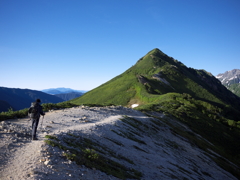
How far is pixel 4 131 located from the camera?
623 inches

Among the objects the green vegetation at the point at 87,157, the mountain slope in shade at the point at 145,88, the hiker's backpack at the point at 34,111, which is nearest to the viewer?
the green vegetation at the point at 87,157

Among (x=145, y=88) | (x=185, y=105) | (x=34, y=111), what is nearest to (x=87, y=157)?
(x=34, y=111)

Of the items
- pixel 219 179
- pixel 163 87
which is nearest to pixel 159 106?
pixel 219 179

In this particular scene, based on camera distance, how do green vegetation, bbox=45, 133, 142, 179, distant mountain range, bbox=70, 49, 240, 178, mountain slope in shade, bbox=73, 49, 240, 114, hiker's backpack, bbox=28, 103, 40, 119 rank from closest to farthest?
green vegetation, bbox=45, 133, 142, 179
hiker's backpack, bbox=28, 103, 40, 119
distant mountain range, bbox=70, 49, 240, 178
mountain slope in shade, bbox=73, 49, 240, 114

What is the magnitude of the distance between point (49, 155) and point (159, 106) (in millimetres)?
63392

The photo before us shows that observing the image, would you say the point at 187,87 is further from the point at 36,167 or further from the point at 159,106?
the point at 36,167

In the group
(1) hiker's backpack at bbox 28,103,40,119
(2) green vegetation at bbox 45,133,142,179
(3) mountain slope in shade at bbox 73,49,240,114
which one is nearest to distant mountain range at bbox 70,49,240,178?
(3) mountain slope in shade at bbox 73,49,240,114

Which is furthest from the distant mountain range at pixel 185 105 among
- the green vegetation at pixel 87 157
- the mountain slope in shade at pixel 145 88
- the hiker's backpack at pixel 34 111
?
the hiker's backpack at pixel 34 111

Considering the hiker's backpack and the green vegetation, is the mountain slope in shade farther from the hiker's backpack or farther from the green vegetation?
the hiker's backpack

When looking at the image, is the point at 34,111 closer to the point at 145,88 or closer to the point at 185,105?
the point at 185,105

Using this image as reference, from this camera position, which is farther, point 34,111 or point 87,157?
point 34,111

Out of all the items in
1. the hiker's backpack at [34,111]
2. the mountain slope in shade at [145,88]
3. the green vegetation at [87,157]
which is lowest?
the green vegetation at [87,157]

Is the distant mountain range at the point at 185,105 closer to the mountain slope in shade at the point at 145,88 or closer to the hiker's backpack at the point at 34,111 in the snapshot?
the mountain slope in shade at the point at 145,88

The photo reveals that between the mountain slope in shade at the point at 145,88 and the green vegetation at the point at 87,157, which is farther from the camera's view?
the mountain slope in shade at the point at 145,88
